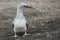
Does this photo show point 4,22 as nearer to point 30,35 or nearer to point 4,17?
point 4,17

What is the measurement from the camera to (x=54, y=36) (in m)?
6.81

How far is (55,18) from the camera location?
8.66 meters

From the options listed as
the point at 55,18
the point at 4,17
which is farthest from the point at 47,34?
the point at 4,17

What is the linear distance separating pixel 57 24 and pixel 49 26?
14.0 inches

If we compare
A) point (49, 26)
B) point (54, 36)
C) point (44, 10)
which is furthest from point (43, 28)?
point (44, 10)

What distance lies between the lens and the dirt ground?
22.8 feet

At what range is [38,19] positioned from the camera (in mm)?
8531

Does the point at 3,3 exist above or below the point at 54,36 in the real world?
above

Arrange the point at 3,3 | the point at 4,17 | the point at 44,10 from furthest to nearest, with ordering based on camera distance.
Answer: the point at 3,3, the point at 44,10, the point at 4,17

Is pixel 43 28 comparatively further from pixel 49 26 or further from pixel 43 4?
pixel 43 4

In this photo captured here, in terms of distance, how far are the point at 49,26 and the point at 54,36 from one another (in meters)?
0.92

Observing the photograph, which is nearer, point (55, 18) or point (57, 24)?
point (57, 24)

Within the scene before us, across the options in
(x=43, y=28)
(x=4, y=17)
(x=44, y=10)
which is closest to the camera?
(x=43, y=28)

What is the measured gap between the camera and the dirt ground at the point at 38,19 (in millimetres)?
6957
